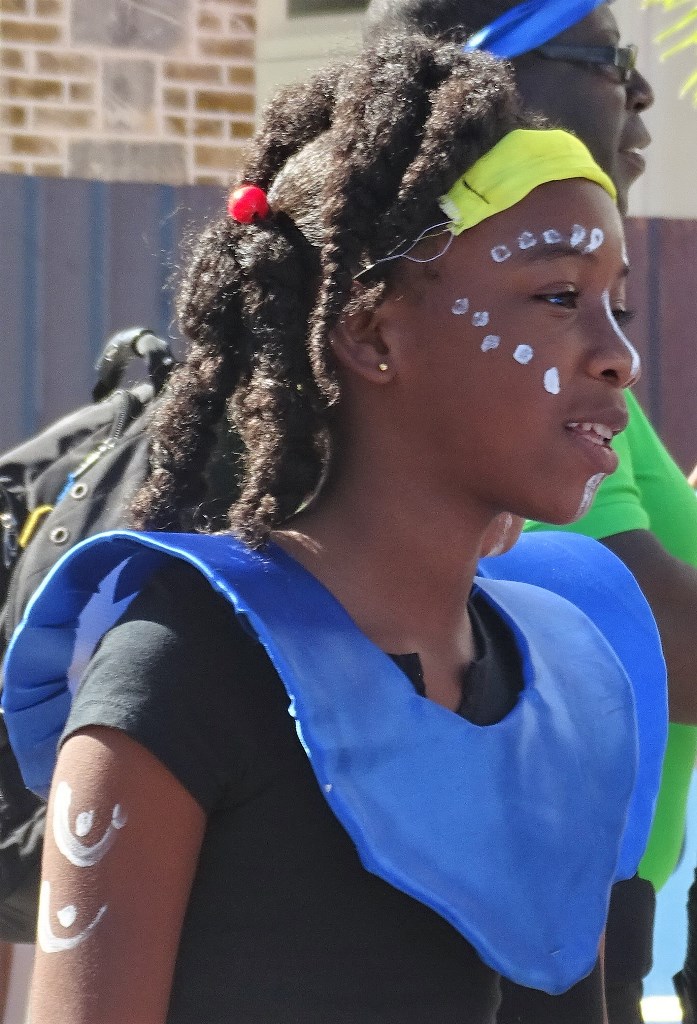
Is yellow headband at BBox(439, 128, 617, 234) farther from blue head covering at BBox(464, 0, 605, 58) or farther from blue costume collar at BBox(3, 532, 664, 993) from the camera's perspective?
blue head covering at BBox(464, 0, 605, 58)

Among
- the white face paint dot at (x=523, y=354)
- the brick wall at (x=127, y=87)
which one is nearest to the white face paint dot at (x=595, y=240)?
the white face paint dot at (x=523, y=354)

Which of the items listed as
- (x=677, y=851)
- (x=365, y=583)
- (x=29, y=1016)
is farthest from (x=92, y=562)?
(x=677, y=851)

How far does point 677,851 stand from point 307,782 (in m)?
0.93

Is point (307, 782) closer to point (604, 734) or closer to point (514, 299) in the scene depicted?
point (604, 734)

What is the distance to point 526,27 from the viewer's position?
2.15m

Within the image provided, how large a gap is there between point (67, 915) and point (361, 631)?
0.41 meters

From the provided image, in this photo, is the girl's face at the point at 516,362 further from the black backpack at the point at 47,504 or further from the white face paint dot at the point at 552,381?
the black backpack at the point at 47,504

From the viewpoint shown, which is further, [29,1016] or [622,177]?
[622,177]

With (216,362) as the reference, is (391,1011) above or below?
below

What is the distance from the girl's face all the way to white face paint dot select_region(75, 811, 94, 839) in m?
0.53

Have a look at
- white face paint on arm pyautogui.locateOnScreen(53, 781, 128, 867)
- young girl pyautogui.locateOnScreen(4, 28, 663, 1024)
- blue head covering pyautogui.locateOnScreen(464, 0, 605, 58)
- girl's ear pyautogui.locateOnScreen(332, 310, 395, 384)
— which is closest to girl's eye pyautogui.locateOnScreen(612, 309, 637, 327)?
young girl pyautogui.locateOnScreen(4, 28, 663, 1024)

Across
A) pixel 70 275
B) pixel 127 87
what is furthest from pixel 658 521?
pixel 127 87

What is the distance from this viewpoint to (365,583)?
1.59 m

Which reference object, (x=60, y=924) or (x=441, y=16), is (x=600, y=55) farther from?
(x=60, y=924)
